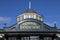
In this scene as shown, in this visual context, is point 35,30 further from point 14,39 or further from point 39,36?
point 14,39

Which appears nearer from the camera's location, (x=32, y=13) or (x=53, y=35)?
(x=53, y=35)

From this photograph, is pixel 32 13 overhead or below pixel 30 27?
overhead

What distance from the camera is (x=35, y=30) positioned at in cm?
4578

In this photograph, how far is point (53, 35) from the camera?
147ft

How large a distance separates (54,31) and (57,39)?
1.82m

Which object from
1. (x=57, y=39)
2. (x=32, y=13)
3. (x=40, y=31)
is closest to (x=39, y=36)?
(x=40, y=31)

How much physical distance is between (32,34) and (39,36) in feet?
4.96

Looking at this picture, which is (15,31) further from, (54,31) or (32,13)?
(32,13)

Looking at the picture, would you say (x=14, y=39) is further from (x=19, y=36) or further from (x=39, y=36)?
(x=39, y=36)

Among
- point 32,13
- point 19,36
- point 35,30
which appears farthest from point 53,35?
point 32,13

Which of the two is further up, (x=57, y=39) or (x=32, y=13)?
(x=32, y=13)

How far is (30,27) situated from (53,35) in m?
5.56

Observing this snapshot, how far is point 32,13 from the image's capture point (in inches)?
2420

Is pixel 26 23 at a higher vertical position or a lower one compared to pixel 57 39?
higher
